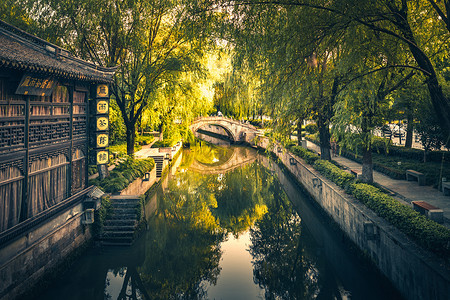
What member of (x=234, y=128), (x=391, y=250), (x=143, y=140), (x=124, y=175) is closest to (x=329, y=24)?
(x=391, y=250)

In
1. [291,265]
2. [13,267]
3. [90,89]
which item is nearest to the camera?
[13,267]

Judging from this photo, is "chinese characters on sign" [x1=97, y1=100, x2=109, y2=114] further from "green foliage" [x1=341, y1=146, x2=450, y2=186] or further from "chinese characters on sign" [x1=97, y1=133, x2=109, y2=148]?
"green foliage" [x1=341, y1=146, x2=450, y2=186]

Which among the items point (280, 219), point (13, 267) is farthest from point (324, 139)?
point (13, 267)

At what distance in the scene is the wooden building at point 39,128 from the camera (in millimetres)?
7781

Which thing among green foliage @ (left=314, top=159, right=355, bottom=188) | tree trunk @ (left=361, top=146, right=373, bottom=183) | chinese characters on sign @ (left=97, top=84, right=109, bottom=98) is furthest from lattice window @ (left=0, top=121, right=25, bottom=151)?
tree trunk @ (left=361, top=146, right=373, bottom=183)

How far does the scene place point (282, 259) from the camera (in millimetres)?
10773

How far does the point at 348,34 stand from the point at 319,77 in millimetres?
2029

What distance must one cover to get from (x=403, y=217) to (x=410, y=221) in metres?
0.33

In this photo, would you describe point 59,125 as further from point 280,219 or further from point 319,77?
point 280,219

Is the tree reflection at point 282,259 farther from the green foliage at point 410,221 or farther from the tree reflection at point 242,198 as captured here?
the green foliage at point 410,221

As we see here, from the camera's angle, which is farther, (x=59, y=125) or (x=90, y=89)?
(x=90, y=89)

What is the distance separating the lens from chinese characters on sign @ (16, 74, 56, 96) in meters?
8.03

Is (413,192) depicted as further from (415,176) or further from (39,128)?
(39,128)

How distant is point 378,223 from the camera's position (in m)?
8.81
